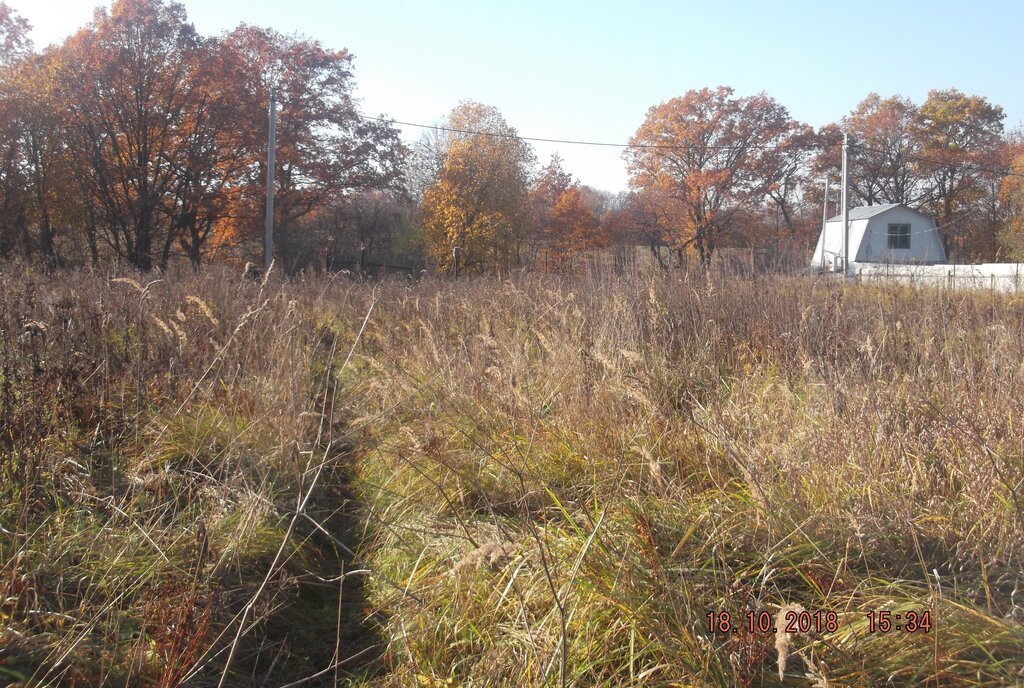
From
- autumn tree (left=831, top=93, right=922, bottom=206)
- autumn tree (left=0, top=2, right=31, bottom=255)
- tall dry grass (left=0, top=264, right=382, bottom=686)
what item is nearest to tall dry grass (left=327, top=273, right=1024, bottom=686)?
tall dry grass (left=0, top=264, right=382, bottom=686)

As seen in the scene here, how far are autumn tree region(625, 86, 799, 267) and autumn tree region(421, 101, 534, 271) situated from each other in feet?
29.1

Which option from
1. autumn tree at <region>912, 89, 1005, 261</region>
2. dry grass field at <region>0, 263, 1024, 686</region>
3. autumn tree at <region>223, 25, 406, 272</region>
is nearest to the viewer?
dry grass field at <region>0, 263, 1024, 686</region>

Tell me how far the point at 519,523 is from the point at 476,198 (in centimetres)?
3191

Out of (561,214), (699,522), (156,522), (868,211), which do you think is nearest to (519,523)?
(699,522)

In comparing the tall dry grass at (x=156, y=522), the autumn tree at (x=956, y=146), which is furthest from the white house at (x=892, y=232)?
the tall dry grass at (x=156, y=522)

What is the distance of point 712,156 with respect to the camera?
38.6 meters

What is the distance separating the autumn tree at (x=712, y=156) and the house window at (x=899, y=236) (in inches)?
254

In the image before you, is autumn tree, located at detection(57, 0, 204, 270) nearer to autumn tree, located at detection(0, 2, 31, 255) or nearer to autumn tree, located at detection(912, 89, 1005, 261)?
autumn tree, located at detection(0, 2, 31, 255)

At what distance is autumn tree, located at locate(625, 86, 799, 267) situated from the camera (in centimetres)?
3816

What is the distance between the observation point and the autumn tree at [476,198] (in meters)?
33.9

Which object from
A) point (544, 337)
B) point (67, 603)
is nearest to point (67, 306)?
point (67, 603)

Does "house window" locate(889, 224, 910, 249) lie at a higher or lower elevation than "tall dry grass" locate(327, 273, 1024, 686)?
higher

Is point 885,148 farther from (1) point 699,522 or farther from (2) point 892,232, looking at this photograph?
(1) point 699,522

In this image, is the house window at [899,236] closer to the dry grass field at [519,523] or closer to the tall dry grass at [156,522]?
the dry grass field at [519,523]
